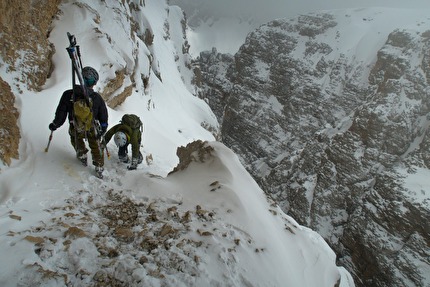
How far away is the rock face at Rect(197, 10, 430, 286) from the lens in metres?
61.4

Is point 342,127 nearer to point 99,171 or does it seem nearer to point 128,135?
point 128,135

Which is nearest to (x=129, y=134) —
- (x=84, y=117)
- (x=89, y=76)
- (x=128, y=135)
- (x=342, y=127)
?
(x=128, y=135)

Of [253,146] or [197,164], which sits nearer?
[197,164]

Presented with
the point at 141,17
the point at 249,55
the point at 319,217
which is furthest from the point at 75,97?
the point at 249,55

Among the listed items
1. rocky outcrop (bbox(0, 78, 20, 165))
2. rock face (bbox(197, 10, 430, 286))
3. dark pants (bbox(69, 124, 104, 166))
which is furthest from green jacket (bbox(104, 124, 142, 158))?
rock face (bbox(197, 10, 430, 286))

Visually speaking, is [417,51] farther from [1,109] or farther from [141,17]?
[1,109]

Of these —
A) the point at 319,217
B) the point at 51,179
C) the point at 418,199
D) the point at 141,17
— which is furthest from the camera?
the point at 319,217

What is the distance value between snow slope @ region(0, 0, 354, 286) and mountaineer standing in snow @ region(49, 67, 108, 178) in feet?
1.47

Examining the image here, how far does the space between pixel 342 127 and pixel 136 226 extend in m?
94.4

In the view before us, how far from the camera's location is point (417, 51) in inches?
3762

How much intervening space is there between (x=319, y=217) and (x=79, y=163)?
76.6 meters

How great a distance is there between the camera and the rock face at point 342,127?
201ft

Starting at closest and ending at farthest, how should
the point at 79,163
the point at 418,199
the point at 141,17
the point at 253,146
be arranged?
the point at 79,163, the point at 141,17, the point at 418,199, the point at 253,146

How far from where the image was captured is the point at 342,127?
91.1 m
